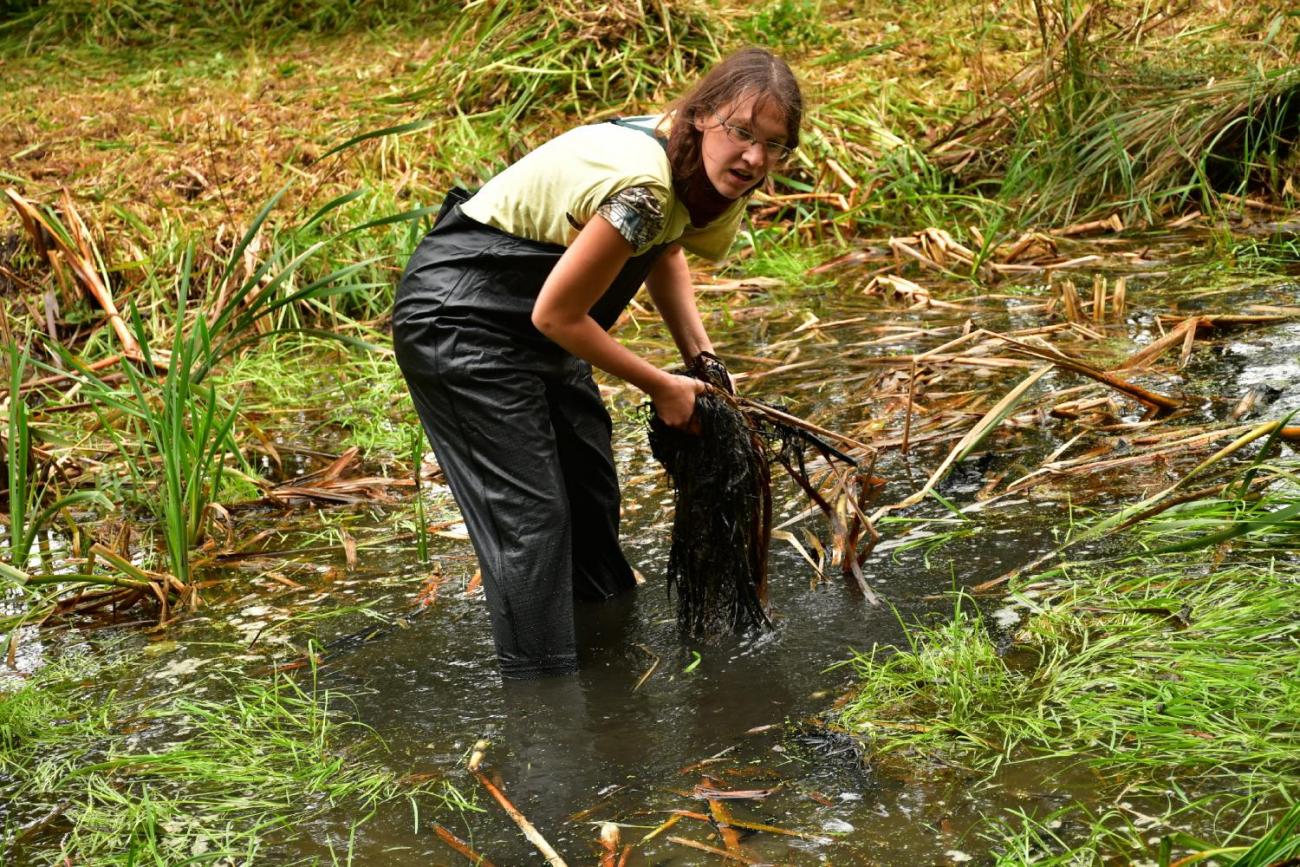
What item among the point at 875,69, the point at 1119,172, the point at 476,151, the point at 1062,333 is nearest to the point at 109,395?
the point at 1062,333

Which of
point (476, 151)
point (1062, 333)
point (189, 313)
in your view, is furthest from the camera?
point (476, 151)

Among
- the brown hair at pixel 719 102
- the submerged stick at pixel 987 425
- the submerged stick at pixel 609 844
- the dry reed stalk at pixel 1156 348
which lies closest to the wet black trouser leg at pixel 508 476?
the brown hair at pixel 719 102

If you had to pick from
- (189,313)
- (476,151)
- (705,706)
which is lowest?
(705,706)

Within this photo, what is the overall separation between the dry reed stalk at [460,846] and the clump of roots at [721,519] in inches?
36.7

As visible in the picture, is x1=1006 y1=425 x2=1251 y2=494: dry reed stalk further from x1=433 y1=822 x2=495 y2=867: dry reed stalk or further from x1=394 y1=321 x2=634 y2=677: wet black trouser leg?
x1=433 y1=822 x2=495 y2=867: dry reed stalk

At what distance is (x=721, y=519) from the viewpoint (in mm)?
3166

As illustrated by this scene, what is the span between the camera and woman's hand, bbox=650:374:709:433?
3.00m

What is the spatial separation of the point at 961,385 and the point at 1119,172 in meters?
2.36

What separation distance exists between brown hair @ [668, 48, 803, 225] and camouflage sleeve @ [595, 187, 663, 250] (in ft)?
0.36

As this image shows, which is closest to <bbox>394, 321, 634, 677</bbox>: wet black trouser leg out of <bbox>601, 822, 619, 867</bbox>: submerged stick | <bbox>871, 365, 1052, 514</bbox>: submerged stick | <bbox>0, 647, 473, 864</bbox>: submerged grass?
<bbox>0, 647, 473, 864</bbox>: submerged grass

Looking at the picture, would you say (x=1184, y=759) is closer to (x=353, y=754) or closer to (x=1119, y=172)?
(x=353, y=754)

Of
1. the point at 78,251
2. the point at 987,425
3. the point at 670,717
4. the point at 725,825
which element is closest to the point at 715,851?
the point at 725,825

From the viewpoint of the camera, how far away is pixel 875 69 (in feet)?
26.0

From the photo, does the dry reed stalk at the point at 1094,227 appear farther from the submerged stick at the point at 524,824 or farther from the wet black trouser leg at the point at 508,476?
the submerged stick at the point at 524,824
